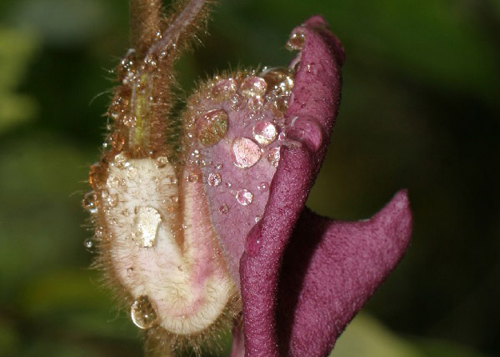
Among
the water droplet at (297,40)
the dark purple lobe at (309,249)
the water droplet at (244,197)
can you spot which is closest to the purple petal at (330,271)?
the dark purple lobe at (309,249)

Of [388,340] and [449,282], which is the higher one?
[388,340]

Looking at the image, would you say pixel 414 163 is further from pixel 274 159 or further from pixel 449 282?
pixel 274 159

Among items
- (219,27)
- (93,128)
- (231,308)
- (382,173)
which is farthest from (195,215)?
(382,173)

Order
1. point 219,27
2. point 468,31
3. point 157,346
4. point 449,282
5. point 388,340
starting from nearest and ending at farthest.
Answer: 1. point 157,346
2. point 388,340
3. point 468,31
4. point 219,27
5. point 449,282

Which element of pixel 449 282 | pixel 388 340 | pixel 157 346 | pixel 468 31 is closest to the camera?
pixel 157 346

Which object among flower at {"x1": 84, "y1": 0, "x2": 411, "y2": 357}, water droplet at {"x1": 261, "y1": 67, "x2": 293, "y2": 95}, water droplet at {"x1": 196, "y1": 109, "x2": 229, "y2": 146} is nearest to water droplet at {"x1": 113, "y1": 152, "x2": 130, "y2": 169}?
flower at {"x1": 84, "y1": 0, "x2": 411, "y2": 357}

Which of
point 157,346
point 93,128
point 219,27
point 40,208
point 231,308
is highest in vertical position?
point 231,308

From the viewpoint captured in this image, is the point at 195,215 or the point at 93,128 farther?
the point at 93,128
